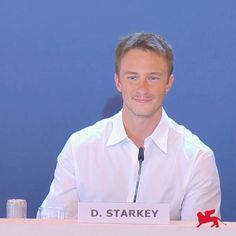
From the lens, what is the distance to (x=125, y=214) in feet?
3.11

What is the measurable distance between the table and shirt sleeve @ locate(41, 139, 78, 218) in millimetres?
744

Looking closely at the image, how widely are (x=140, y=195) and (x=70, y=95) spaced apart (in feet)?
2.18

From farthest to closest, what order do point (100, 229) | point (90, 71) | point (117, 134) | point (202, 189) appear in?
1. point (90, 71)
2. point (117, 134)
3. point (202, 189)
4. point (100, 229)

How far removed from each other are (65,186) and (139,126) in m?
0.31

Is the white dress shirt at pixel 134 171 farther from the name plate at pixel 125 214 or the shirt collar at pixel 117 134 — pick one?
the name plate at pixel 125 214

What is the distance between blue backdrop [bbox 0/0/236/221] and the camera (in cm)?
215

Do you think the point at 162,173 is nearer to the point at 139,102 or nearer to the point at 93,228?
the point at 139,102

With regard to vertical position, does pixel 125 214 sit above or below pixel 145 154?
below

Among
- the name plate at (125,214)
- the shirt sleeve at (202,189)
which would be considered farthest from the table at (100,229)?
the shirt sleeve at (202,189)

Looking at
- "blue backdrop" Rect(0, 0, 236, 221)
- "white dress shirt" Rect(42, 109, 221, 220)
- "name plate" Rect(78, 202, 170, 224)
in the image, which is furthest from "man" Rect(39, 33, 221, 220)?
"name plate" Rect(78, 202, 170, 224)

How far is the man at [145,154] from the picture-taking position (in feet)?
5.49

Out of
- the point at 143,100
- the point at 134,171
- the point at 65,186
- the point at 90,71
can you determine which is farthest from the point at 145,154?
the point at 90,71

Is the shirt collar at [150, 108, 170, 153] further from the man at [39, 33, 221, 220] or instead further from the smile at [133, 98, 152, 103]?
the smile at [133, 98, 152, 103]

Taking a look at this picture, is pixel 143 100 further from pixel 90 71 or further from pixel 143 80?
pixel 90 71
